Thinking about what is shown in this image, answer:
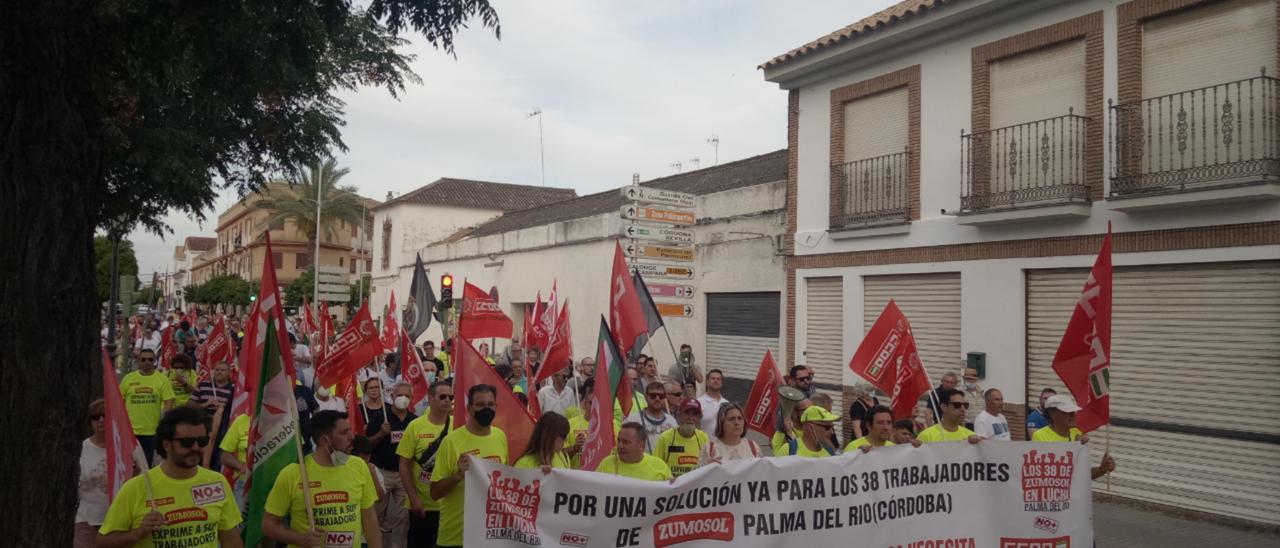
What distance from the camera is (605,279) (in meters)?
25.5

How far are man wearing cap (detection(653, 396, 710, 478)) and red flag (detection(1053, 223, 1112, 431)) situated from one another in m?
2.86

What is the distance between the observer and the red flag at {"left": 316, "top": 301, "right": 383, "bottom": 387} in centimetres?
909

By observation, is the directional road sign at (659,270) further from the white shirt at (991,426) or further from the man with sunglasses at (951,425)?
the man with sunglasses at (951,425)

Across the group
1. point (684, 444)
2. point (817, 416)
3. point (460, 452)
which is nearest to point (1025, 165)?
point (817, 416)

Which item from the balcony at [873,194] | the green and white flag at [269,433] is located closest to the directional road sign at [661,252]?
the balcony at [873,194]

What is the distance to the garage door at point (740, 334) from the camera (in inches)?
747

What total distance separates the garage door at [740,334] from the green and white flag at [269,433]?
13.5 meters

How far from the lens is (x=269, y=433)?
5430 millimetres

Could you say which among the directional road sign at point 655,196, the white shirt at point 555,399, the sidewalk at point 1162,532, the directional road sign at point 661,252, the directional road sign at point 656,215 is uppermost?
the directional road sign at point 655,196

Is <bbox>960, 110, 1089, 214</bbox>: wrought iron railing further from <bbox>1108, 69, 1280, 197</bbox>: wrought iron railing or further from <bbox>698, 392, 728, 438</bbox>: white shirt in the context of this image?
<bbox>698, 392, 728, 438</bbox>: white shirt

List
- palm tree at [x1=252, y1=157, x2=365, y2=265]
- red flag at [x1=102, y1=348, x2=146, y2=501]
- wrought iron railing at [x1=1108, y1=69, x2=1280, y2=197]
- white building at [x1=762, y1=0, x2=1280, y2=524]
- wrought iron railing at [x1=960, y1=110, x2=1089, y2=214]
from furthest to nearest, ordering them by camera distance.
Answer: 1. palm tree at [x1=252, y1=157, x2=365, y2=265]
2. wrought iron railing at [x1=960, y1=110, x2=1089, y2=214]
3. white building at [x1=762, y1=0, x2=1280, y2=524]
4. wrought iron railing at [x1=1108, y1=69, x2=1280, y2=197]
5. red flag at [x1=102, y1=348, x2=146, y2=501]

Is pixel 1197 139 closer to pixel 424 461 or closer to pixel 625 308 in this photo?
pixel 625 308

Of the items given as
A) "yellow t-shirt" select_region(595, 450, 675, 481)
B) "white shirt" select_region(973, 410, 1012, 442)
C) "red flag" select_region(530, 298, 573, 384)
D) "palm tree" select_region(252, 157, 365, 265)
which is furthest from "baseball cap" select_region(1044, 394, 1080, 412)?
"palm tree" select_region(252, 157, 365, 265)

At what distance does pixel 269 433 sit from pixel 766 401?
16.7 feet
